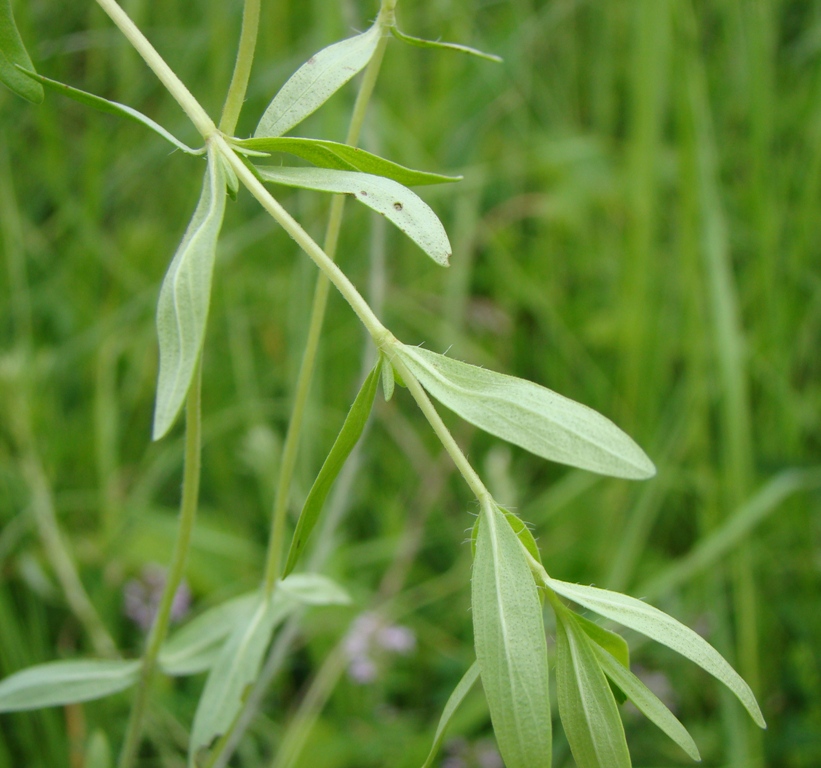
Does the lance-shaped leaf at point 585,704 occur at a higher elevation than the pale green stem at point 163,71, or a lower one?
lower

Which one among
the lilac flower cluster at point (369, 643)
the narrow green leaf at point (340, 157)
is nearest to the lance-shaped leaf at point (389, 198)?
the narrow green leaf at point (340, 157)

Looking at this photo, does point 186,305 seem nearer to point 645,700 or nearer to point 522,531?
point 522,531

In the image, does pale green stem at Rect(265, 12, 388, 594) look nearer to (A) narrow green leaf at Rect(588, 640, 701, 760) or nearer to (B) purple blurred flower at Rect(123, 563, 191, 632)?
(A) narrow green leaf at Rect(588, 640, 701, 760)

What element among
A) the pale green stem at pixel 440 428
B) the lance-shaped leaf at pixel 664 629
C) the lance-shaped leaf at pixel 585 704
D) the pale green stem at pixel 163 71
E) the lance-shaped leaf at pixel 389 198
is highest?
the pale green stem at pixel 163 71

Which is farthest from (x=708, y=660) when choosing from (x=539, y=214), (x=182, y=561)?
(x=539, y=214)

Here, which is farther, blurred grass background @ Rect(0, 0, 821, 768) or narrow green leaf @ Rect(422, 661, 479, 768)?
blurred grass background @ Rect(0, 0, 821, 768)

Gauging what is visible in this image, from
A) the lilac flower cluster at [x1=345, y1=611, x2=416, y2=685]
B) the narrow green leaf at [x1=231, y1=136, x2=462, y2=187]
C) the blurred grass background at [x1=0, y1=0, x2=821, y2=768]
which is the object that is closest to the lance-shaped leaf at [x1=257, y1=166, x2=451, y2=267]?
the narrow green leaf at [x1=231, y1=136, x2=462, y2=187]

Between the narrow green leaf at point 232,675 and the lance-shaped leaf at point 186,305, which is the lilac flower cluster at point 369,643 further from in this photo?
the lance-shaped leaf at point 186,305
